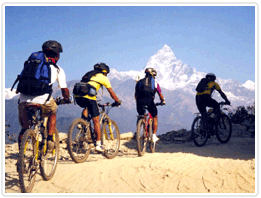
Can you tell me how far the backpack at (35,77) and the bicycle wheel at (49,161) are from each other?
42.7 inches

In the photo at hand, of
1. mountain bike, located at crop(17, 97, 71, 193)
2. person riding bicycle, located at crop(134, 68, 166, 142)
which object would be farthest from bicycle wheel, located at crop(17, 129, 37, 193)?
person riding bicycle, located at crop(134, 68, 166, 142)

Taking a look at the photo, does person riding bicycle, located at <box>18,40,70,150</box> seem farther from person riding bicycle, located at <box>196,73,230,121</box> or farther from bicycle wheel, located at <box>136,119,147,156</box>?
person riding bicycle, located at <box>196,73,230,121</box>

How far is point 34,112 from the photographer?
4715 millimetres

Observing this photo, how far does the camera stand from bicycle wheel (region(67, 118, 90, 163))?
6.14 m

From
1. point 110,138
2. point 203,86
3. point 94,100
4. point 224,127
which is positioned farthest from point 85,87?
point 224,127

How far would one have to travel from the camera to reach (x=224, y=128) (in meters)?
9.66

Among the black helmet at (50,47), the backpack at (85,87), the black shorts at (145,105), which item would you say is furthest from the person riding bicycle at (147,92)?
the black helmet at (50,47)

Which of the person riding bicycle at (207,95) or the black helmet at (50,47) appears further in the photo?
the person riding bicycle at (207,95)

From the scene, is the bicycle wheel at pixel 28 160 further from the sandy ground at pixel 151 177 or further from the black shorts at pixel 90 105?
the black shorts at pixel 90 105

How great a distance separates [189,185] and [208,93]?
4.75 metres

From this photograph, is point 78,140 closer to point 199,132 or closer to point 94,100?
point 94,100

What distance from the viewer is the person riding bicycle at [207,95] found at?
929cm
